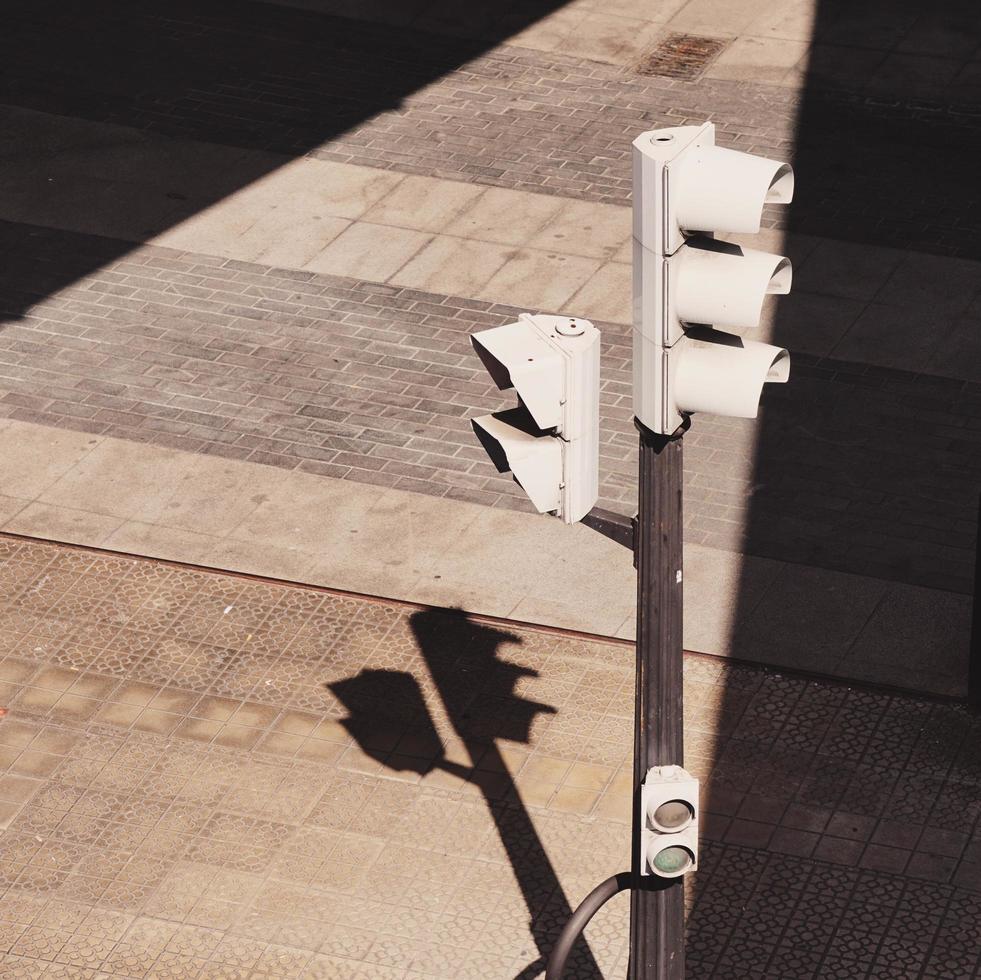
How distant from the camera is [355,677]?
11445 mm

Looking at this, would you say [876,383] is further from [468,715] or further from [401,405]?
[468,715]

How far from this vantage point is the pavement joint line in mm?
11258

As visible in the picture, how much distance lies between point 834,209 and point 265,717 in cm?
805

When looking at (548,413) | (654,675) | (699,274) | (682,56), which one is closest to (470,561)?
(654,675)

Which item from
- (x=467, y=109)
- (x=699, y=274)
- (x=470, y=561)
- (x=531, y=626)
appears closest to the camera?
(x=699, y=274)

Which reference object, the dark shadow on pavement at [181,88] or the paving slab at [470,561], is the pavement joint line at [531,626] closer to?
the paving slab at [470,561]

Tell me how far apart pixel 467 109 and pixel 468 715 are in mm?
9123

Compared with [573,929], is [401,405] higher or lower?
lower

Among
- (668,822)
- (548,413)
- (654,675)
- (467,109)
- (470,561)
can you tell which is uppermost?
(548,413)

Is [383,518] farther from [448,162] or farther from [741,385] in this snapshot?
[741,385]

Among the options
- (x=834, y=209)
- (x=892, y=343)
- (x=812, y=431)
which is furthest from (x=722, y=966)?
(x=834, y=209)

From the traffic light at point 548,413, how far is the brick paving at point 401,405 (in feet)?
20.1

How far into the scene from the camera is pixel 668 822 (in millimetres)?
6902

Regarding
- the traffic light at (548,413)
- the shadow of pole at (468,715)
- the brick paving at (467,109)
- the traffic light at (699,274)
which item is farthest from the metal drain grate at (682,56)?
the traffic light at (699,274)
